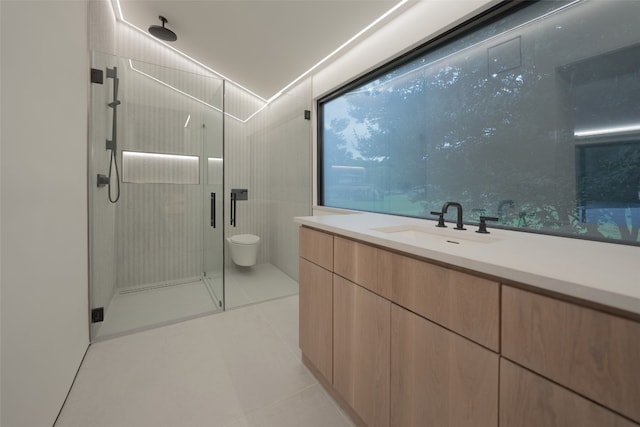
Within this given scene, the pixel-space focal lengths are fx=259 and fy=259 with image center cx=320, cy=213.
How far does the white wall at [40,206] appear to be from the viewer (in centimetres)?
94

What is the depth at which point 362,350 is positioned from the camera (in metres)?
1.26

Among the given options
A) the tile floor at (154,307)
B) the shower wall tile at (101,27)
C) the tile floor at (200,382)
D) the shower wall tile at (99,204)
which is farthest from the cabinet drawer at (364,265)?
the shower wall tile at (101,27)

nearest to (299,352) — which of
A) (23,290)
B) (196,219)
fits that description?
(23,290)

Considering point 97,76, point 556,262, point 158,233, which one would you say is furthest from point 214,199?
point 556,262

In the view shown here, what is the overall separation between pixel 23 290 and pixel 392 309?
58.8 inches

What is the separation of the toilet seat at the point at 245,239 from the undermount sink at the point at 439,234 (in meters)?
2.01

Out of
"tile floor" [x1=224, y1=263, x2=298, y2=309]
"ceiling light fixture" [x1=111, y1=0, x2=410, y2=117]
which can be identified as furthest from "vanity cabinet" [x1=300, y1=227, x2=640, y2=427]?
"ceiling light fixture" [x1=111, y1=0, x2=410, y2=117]

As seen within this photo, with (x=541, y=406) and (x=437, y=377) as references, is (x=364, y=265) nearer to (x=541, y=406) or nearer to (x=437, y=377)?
(x=437, y=377)

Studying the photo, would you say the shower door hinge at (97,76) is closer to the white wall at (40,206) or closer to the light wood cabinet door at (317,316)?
the white wall at (40,206)

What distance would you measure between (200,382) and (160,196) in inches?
81.0

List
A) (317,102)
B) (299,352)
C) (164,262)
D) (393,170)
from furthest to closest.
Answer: (317,102) → (164,262) → (393,170) → (299,352)

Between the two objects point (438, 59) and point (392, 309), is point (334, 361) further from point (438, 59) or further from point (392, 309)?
point (438, 59)

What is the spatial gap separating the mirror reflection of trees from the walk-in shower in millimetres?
1435

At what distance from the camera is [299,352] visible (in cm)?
192
